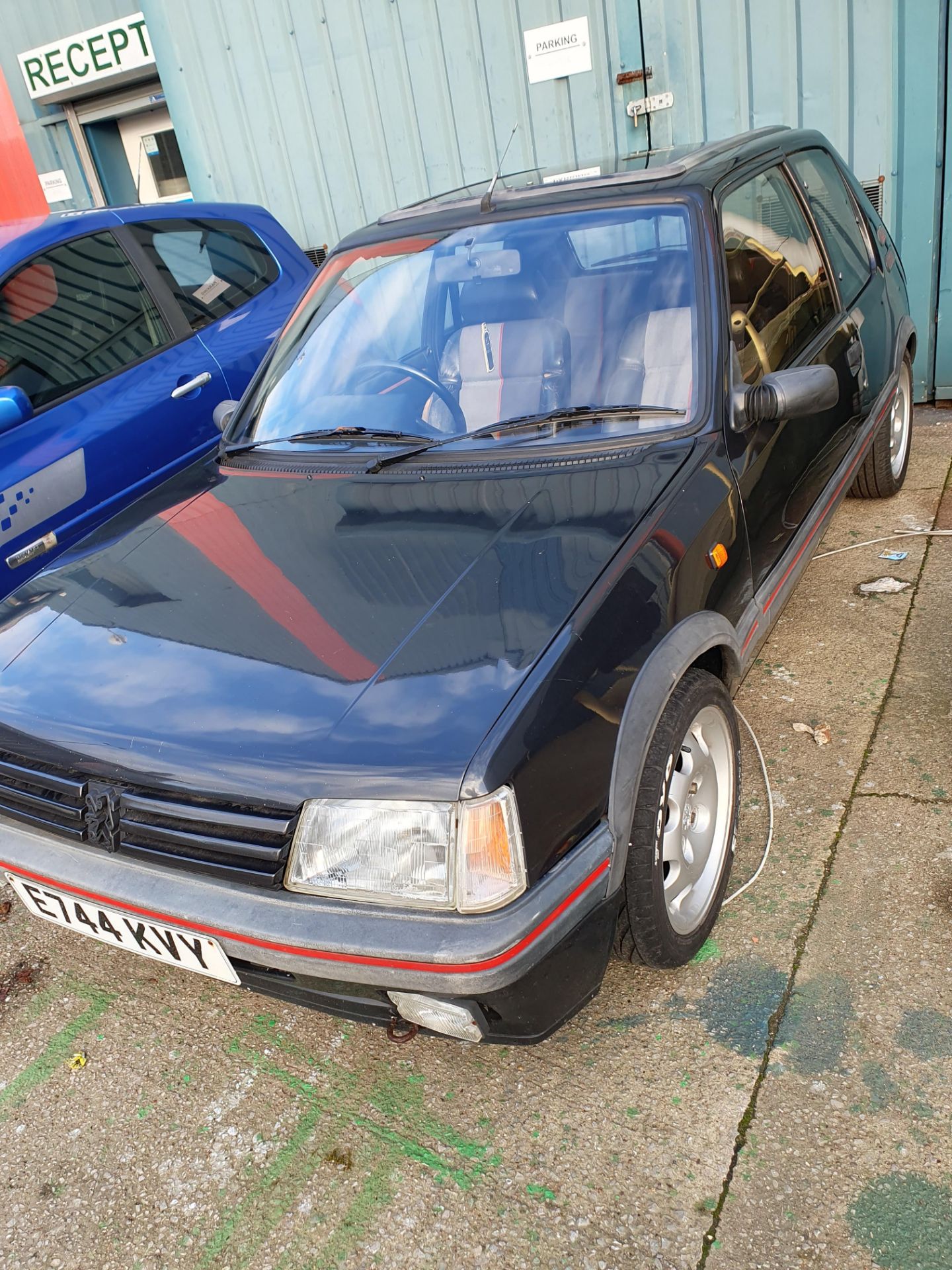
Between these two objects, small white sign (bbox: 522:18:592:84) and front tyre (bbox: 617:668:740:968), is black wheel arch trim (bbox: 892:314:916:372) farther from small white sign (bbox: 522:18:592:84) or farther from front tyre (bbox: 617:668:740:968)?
small white sign (bbox: 522:18:592:84)

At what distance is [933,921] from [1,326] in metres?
3.80

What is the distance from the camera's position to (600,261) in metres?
2.60

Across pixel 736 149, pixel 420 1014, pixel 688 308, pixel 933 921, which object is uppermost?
pixel 736 149

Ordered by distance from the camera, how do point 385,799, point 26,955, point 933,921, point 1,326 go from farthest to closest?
point 1,326 → point 26,955 → point 933,921 → point 385,799

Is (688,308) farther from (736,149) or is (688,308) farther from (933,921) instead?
(933,921)

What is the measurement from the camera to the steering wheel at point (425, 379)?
2578mm

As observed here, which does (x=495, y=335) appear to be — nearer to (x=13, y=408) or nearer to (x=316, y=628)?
(x=316, y=628)

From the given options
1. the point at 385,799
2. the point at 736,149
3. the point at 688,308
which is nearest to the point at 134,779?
the point at 385,799

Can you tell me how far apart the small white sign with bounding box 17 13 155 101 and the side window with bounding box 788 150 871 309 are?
6095 millimetres

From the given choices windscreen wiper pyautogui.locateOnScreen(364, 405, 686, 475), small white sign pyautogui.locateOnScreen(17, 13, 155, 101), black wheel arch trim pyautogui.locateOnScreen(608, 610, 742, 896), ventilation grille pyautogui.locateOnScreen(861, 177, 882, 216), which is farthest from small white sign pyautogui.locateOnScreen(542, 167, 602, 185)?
small white sign pyautogui.locateOnScreen(17, 13, 155, 101)

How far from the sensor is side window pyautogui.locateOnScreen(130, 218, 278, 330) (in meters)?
4.33

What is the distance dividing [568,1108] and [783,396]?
1.73 meters

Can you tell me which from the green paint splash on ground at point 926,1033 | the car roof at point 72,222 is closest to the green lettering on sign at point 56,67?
the car roof at point 72,222

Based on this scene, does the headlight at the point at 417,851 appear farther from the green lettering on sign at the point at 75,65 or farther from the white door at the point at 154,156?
the green lettering on sign at the point at 75,65
